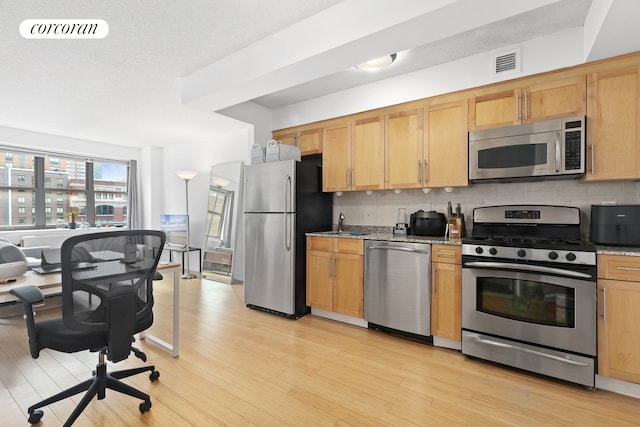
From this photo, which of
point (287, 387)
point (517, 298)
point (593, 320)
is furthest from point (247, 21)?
point (593, 320)

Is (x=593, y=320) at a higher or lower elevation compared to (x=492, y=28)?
lower

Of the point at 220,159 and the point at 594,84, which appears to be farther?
the point at 220,159

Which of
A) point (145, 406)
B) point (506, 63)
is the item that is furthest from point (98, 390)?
point (506, 63)

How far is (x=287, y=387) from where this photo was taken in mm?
2037

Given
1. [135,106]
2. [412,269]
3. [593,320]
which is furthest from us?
[135,106]

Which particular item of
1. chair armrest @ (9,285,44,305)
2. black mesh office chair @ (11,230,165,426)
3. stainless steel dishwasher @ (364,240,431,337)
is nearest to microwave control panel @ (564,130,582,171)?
stainless steel dishwasher @ (364,240,431,337)

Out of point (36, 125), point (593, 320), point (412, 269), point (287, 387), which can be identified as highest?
point (36, 125)

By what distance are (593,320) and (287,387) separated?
214cm

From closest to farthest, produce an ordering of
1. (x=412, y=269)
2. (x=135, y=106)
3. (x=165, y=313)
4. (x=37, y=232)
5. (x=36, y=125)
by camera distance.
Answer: (x=412, y=269), (x=165, y=313), (x=135, y=106), (x=36, y=125), (x=37, y=232)

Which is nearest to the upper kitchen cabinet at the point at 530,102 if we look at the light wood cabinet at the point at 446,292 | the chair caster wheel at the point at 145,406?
the light wood cabinet at the point at 446,292

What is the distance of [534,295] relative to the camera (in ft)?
7.36

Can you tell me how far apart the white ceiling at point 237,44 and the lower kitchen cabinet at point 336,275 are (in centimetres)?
169

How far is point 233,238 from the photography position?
502cm

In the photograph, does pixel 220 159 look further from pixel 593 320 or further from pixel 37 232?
pixel 593 320
